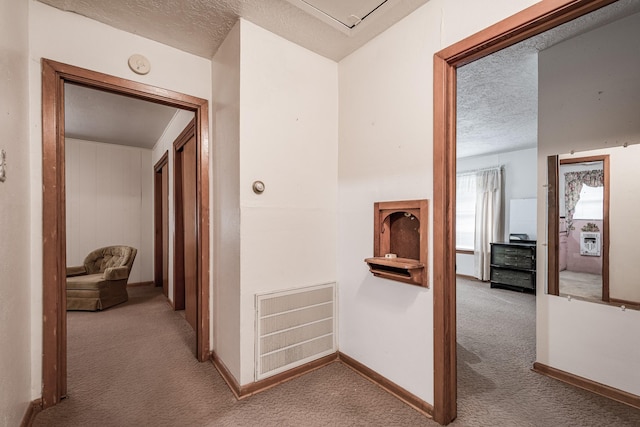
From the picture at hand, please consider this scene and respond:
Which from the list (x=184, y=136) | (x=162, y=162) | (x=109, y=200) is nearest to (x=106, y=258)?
(x=109, y=200)

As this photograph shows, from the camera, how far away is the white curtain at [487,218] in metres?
5.43

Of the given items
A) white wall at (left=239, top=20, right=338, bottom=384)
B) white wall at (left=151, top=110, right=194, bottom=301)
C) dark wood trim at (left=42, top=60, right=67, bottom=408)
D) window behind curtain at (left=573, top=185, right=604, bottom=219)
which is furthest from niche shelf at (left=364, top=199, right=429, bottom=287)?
white wall at (left=151, top=110, right=194, bottom=301)

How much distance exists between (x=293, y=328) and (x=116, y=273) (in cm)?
311

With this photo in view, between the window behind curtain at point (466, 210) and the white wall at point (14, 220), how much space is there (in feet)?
21.3

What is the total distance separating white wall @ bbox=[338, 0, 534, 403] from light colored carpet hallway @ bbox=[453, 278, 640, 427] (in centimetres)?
46

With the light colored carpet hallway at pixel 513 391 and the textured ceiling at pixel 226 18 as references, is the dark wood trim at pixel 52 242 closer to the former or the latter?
the textured ceiling at pixel 226 18

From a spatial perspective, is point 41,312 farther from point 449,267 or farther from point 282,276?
point 449,267

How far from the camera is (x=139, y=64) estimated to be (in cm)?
203

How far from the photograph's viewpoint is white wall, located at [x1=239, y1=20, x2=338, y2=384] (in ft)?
6.15

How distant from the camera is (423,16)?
1.72 meters

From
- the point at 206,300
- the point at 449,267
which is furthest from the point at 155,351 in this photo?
the point at 449,267

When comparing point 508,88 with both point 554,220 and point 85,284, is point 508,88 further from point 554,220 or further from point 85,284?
point 85,284

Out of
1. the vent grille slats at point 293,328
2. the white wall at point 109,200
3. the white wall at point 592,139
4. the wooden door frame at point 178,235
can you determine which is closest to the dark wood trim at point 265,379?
the vent grille slats at point 293,328

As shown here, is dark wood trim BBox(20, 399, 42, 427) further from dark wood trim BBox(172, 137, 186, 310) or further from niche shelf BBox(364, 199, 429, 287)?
niche shelf BBox(364, 199, 429, 287)
